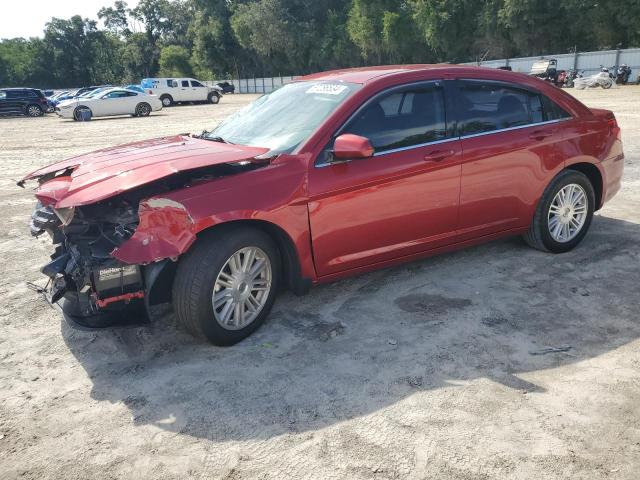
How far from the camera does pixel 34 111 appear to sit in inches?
1255

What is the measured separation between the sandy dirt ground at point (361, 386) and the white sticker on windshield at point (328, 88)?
5.28ft

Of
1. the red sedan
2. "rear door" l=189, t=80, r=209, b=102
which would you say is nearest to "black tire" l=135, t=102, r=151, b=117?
"rear door" l=189, t=80, r=209, b=102

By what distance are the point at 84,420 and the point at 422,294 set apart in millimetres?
2627

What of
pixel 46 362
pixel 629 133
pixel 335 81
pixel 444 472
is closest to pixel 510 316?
pixel 444 472

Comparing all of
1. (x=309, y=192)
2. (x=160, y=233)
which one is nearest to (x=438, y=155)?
(x=309, y=192)

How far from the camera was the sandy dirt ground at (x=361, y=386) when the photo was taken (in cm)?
256

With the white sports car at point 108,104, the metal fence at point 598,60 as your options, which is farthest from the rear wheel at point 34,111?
the metal fence at point 598,60

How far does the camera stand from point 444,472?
245cm

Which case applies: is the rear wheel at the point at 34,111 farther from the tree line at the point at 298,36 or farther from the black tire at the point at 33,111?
the tree line at the point at 298,36

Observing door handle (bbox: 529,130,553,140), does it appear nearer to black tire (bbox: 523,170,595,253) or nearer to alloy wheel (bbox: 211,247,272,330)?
black tire (bbox: 523,170,595,253)

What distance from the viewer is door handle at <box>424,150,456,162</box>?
4.18 m

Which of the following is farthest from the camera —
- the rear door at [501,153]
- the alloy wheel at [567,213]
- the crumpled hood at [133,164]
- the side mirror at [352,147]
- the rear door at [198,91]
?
the rear door at [198,91]

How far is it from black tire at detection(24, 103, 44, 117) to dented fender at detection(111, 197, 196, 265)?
1318 inches

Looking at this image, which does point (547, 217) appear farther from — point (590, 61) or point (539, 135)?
point (590, 61)
